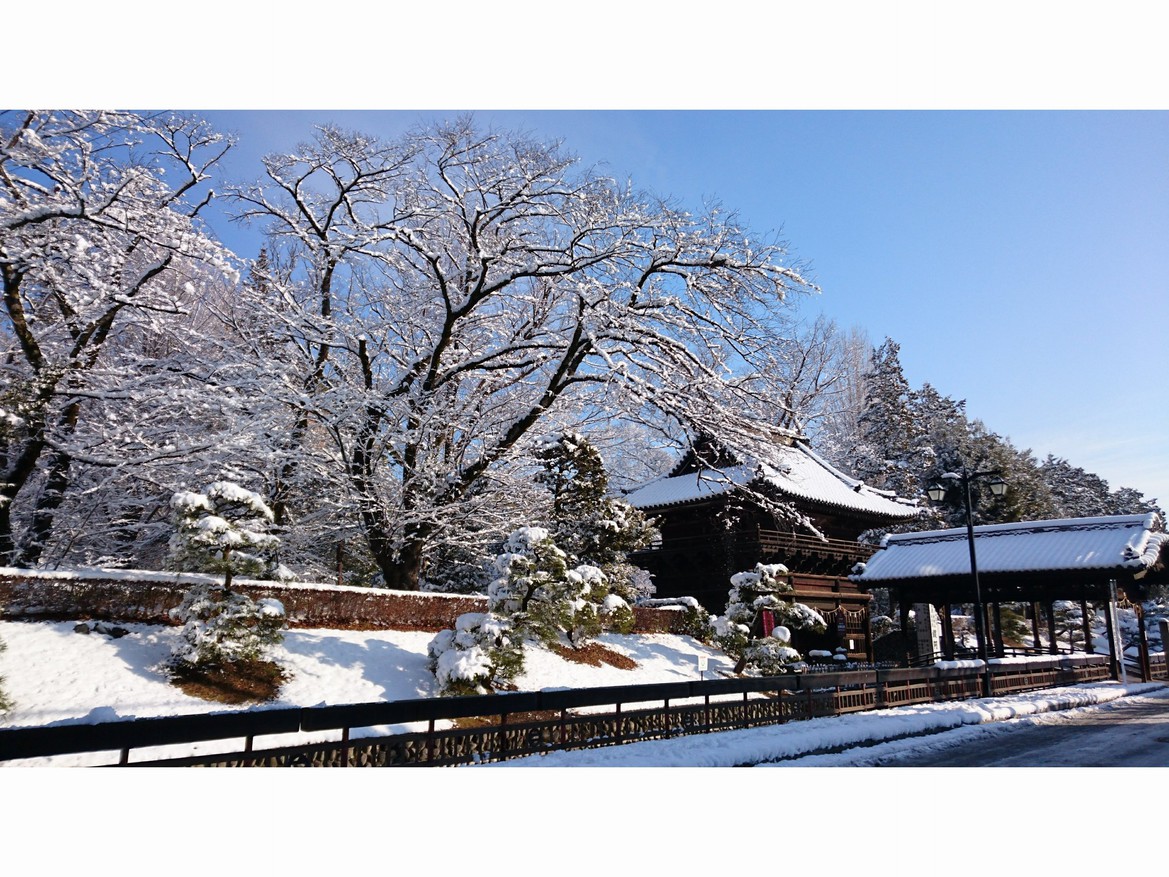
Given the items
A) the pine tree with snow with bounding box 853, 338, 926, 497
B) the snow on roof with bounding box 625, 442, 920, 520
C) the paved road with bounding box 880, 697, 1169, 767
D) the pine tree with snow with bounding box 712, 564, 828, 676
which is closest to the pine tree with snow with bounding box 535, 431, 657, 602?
the pine tree with snow with bounding box 712, 564, 828, 676

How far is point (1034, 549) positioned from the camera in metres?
22.8

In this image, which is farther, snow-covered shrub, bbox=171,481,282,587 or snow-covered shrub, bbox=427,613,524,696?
snow-covered shrub, bbox=427,613,524,696

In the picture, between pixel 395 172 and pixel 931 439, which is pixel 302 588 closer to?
pixel 395 172

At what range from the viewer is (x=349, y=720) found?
27.8ft

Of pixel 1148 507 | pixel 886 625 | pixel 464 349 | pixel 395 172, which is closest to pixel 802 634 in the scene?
pixel 886 625

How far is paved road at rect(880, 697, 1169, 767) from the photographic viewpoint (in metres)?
10.1

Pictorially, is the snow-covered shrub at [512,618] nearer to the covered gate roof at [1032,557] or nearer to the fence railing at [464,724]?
the fence railing at [464,724]

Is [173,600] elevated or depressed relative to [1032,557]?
depressed

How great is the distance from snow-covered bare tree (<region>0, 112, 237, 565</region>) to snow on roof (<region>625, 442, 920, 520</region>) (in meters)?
15.6

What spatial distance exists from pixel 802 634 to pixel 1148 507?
3985 centimetres

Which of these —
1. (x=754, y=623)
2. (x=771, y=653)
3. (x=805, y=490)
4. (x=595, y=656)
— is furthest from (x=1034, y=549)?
(x=595, y=656)

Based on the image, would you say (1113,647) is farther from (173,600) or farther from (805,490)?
(173,600)

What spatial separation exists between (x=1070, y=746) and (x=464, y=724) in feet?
32.8

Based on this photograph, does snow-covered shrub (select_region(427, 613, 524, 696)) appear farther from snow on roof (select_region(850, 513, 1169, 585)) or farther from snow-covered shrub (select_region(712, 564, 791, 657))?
snow on roof (select_region(850, 513, 1169, 585))
